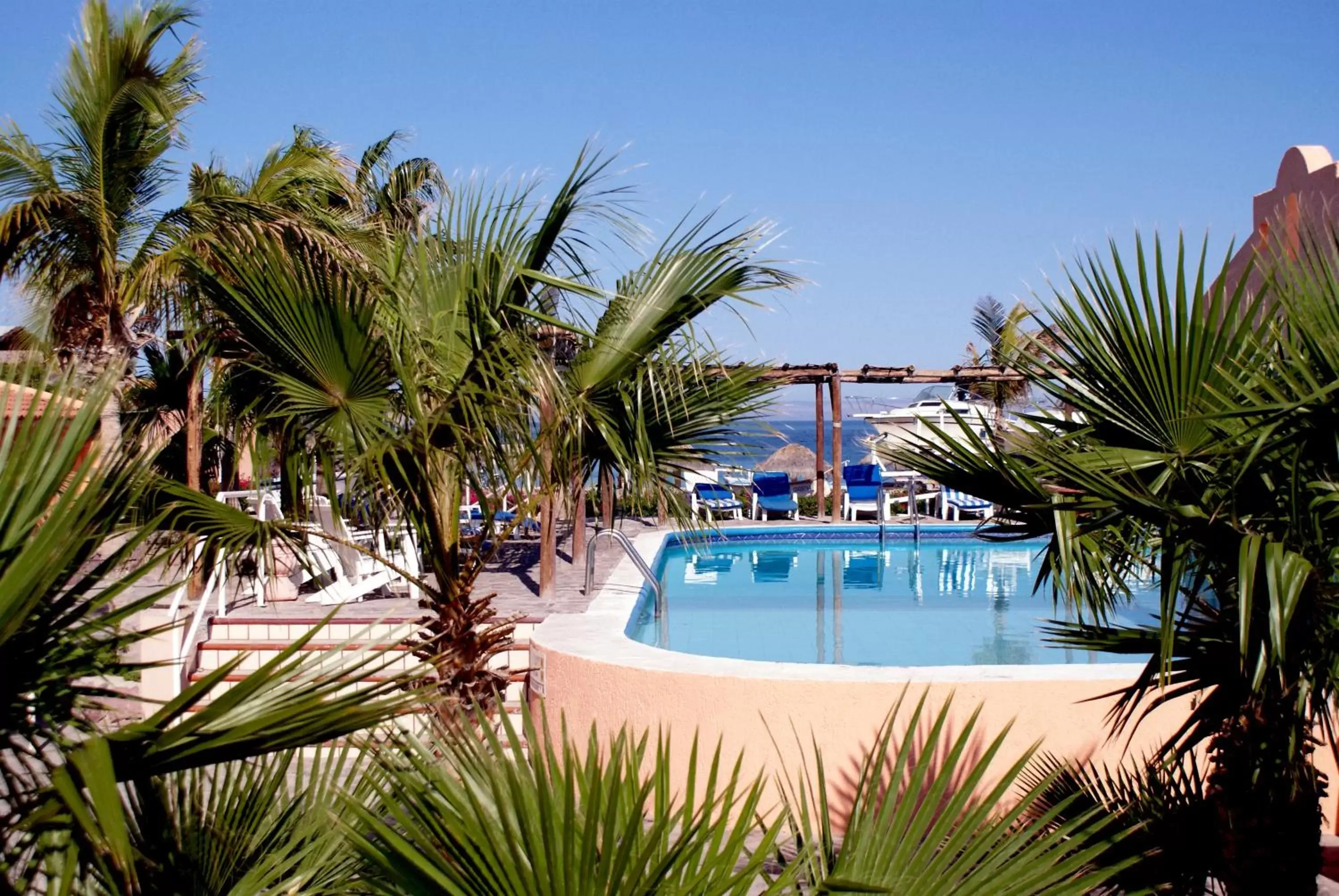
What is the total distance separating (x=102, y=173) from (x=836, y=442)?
436 inches

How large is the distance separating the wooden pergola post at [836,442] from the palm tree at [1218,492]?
1295cm

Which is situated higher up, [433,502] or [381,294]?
[381,294]

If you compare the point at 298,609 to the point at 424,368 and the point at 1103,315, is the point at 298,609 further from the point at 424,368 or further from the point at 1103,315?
the point at 1103,315

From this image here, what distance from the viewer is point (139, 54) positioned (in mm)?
7953

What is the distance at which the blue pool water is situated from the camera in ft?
30.8

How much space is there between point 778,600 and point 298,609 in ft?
16.3

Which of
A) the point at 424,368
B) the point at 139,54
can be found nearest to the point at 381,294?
the point at 424,368


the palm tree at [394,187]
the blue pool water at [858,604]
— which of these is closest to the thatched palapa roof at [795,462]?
the blue pool water at [858,604]

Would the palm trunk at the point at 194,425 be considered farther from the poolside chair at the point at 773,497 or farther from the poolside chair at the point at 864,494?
the poolside chair at the point at 864,494

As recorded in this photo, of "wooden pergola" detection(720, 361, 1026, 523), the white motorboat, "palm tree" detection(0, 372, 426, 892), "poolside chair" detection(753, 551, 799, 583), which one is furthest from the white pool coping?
"wooden pergola" detection(720, 361, 1026, 523)

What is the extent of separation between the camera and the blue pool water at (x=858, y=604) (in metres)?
9.39

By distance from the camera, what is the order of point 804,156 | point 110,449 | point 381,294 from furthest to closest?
point 804,156 < point 381,294 < point 110,449

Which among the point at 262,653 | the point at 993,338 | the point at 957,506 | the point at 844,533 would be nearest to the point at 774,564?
the point at 844,533

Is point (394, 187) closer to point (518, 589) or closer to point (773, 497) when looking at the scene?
point (518, 589)
